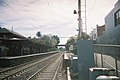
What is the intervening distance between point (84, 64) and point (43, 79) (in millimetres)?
4151

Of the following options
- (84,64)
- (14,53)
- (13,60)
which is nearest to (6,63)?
(13,60)

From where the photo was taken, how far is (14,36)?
32.7m

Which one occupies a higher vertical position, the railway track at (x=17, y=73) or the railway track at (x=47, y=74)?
the railway track at (x=17, y=73)

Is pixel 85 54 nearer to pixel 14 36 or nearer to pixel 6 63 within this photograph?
pixel 6 63

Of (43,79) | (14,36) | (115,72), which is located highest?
(14,36)

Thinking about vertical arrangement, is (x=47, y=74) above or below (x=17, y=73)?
below

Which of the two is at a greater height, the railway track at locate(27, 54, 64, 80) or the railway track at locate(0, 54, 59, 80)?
the railway track at locate(0, 54, 59, 80)

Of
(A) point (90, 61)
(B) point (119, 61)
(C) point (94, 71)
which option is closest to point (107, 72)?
(C) point (94, 71)

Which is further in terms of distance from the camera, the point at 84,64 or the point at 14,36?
the point at 14,36

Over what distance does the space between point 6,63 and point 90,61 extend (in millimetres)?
16088

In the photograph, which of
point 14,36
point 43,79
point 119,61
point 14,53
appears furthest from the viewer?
point 14,53

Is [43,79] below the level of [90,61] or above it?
below

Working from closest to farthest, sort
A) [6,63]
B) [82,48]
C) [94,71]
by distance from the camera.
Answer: [94,71] → [82,48] → [6,63]

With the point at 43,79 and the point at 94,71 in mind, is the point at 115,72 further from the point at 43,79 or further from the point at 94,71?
the point at 43,79
